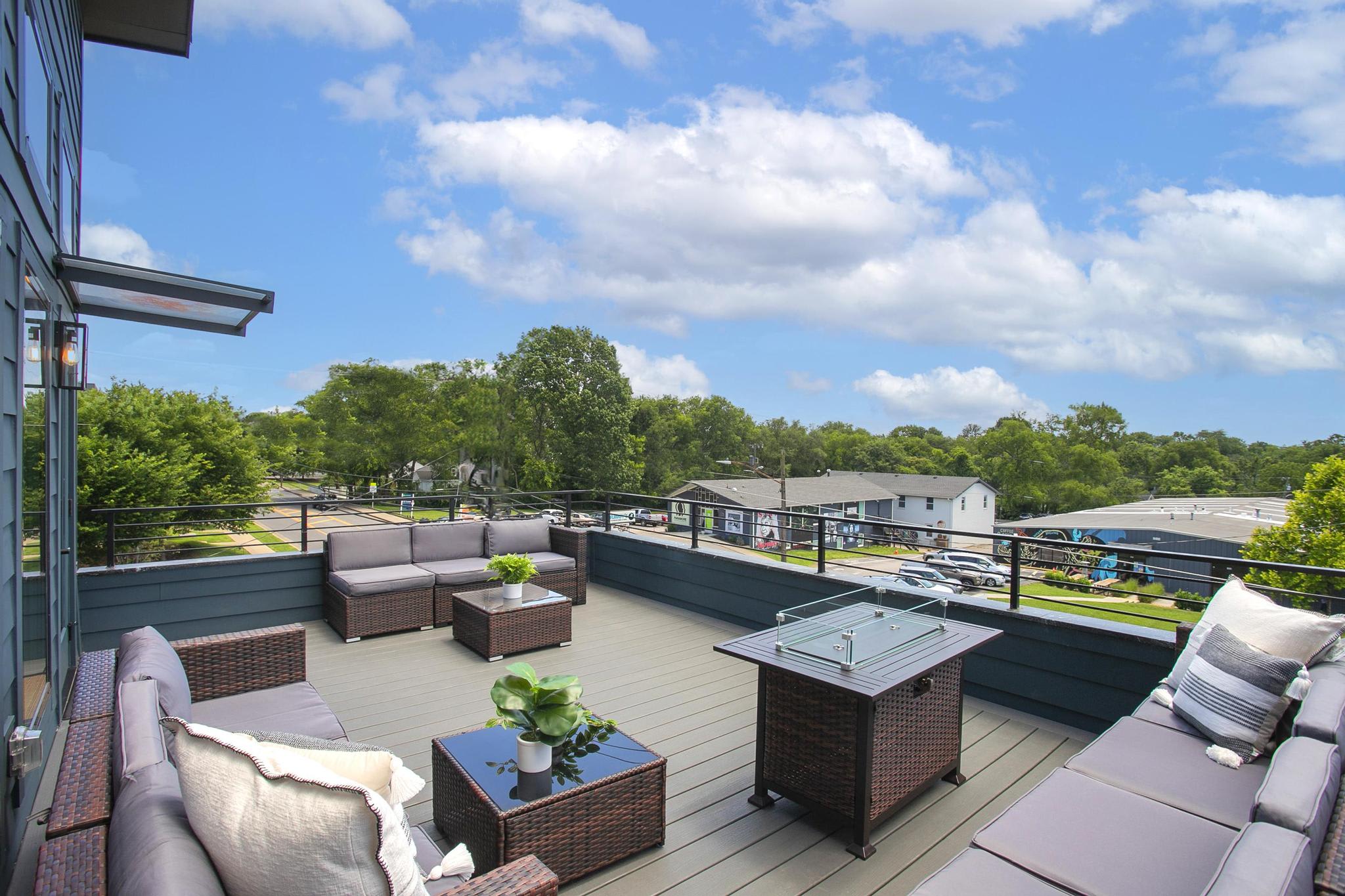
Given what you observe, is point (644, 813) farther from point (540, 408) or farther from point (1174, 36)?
point (540, 408)

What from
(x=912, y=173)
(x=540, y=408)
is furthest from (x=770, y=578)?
(x=540, y=408)

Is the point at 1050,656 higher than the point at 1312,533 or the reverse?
higher

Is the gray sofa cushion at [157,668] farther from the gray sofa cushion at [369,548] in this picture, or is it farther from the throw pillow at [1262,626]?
the throw pillow at [1262,626]

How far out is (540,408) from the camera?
32.2 metres

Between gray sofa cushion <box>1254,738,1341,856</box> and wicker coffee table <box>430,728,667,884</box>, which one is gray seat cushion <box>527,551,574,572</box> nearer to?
wicker coffee table <box>430,728,667,884</box>

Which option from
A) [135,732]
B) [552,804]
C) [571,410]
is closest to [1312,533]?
[552,804]

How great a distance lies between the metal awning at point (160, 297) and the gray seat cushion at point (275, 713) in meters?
2.01

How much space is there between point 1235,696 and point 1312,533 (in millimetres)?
16097

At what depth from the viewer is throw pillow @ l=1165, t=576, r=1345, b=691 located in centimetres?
223

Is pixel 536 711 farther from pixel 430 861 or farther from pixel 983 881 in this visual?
pixel 983 881

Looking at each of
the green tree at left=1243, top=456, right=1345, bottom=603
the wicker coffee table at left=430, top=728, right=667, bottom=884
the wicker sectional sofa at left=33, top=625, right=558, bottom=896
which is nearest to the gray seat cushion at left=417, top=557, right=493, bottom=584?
the wicker sectional sofa at left=33, top=625, right=558, bottom=896

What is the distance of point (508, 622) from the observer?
4410 mm

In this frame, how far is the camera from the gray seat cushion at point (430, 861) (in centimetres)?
153

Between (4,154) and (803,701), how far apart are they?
3.11 metres
